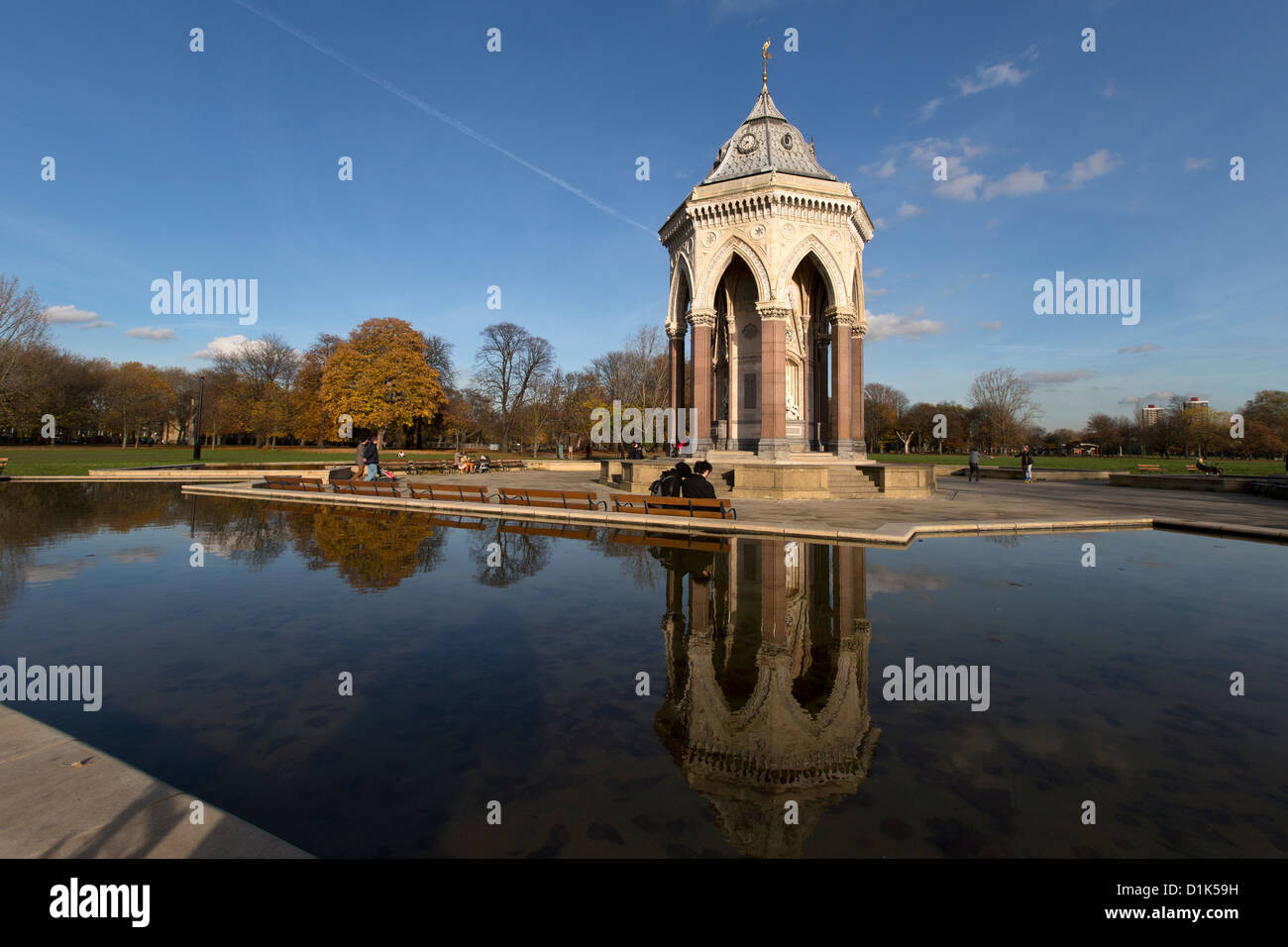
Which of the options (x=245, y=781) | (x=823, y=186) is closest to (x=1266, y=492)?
(x=823, y=186)

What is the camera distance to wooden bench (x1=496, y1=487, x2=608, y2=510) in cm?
1596

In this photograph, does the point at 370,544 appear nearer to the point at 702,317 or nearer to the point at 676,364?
the point at 702,317

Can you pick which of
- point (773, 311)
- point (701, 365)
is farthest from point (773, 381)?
point (701, 365)

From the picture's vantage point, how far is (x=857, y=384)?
84.6 feet

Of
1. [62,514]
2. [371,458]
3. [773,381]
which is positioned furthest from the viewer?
[773,381]

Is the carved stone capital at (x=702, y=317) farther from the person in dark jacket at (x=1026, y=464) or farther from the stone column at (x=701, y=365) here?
the person in dark jacket at (x=1026, y=464)

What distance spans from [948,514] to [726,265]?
14.5 meters

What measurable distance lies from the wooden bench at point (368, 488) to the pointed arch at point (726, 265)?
1453cm

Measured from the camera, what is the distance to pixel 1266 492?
23.4 meters

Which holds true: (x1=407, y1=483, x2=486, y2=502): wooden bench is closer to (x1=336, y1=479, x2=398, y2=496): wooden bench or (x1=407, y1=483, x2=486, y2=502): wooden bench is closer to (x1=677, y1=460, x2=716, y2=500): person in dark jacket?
(x1=336, y1=479, x2=398, y2=496): wooden bench

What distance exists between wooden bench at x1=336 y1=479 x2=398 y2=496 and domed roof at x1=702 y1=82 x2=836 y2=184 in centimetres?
1854

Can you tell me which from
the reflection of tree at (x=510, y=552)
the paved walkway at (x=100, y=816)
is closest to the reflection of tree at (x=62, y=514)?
the paved walkway at (x=100, y=816)
